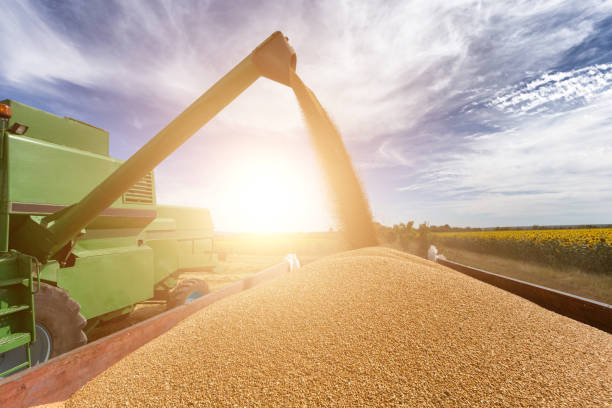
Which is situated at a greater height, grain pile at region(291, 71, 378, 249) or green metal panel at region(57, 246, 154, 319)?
grain pile at region(291, 71, 378, 249)

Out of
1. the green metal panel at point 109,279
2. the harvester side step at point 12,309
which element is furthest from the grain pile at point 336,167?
the harvester side step at point 12,309

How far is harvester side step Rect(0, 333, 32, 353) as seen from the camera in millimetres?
1829

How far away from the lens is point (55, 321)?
2.22 metres

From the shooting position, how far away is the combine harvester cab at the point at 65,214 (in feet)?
6.77

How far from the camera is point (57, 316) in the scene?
2238 mm

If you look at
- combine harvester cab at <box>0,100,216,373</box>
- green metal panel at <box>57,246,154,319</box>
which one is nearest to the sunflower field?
combine harvester cab at <box>0,100,216,373</box>

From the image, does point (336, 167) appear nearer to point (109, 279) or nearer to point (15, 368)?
point (109, 279)

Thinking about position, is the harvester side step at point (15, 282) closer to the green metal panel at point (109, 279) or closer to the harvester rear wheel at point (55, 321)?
the harvester rear wheel at point (55, 321)

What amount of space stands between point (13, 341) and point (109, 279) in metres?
0.98

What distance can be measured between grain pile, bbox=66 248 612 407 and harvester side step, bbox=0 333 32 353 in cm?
80

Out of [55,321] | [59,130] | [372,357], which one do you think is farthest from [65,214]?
[372,357]

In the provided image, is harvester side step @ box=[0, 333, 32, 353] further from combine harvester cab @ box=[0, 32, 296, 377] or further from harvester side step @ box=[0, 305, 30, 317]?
harvester side step @ box=[0, 305, 30, 317]

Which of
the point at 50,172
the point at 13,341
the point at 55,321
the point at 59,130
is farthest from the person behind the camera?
the point at 59,130

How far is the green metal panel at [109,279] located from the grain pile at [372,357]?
4.02ft
